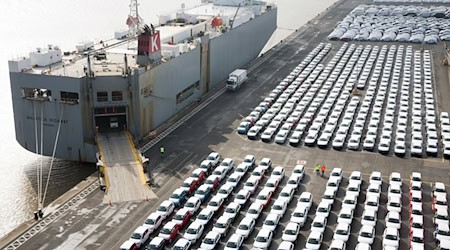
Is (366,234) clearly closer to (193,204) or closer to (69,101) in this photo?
(193,204)

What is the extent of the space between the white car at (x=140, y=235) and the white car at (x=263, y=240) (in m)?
6.51

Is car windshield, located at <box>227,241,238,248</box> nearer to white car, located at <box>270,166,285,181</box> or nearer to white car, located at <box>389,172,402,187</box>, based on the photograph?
white car, located at <box>270,166,285,181</box>

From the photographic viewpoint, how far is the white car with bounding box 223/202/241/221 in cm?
3579

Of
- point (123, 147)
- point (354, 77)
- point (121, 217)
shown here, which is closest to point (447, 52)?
point (354, 77)

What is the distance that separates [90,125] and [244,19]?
3974 centimetres

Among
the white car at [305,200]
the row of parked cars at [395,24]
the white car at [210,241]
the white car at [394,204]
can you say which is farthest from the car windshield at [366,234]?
the row of parked cars at [395,24]

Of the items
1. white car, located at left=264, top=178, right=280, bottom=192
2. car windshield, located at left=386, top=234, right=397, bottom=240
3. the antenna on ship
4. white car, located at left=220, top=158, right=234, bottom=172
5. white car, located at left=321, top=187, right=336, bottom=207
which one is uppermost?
the antenna on ship

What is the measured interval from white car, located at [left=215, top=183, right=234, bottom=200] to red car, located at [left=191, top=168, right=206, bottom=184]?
255 centimetres

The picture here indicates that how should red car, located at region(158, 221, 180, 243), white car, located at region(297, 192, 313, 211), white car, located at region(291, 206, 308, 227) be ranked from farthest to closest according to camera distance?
white car, located at region(297, 192, 313, 211)
white car, located at region(291, 206, 308, 227)
red car, located at region(158, 221, 180, 243)

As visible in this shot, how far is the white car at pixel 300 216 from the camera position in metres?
35.1

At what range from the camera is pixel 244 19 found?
81812mm

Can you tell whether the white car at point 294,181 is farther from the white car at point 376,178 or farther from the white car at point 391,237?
the white car at point 391,237

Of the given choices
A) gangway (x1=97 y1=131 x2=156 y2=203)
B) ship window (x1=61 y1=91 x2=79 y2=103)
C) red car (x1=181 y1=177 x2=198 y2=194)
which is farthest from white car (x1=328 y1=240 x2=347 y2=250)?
ship window (x1=61 y1=91 x2=79 y2=103)

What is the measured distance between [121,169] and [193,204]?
29.1 feet
